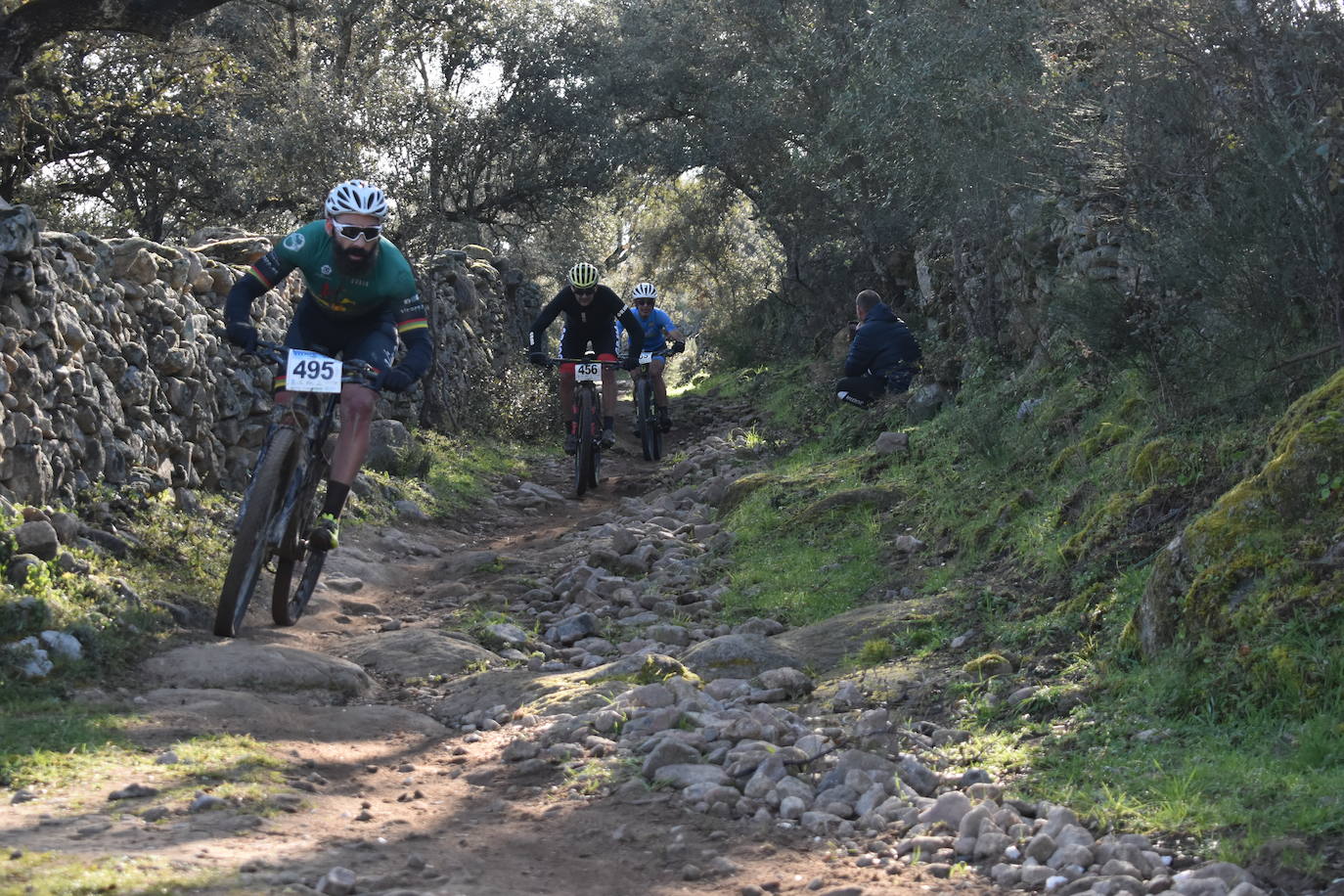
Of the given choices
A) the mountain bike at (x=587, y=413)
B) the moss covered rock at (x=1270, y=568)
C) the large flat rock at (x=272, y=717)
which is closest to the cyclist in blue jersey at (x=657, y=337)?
the mountain bike at (x=587, y=413)

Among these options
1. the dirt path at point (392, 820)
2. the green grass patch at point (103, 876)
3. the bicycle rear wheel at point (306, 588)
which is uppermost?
the bicycle rear wheel at point (306, 588)

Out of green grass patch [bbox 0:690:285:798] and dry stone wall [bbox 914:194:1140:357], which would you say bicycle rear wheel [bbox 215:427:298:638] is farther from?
dry stone wall [bbox 914:194:1140:357]

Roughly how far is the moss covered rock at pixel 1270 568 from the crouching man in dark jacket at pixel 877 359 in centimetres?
784

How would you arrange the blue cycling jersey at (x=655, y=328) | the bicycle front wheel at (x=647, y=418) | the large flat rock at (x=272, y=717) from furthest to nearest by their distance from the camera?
the blue cycling jersey at (x=655, y=328) → the bicycle front wheel at (x=647, y=418) → the large flat rock at (x=272, y=717)

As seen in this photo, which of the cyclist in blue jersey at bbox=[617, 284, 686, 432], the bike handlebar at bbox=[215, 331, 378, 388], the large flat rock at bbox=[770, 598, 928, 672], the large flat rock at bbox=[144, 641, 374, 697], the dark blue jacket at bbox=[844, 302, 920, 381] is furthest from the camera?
the cyclist in blue jersey at bbox=[617, 284, 686, 432]

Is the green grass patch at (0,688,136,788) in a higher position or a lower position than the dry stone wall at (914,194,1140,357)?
lower

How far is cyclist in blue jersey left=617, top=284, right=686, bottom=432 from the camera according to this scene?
1470 centimetres

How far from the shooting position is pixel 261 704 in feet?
17.7

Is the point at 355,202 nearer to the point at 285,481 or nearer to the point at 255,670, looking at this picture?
the point at 285,481

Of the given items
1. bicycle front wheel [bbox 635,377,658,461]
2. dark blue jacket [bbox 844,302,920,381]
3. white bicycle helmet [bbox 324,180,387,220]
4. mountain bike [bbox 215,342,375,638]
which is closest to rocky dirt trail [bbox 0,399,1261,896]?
mountain bike [bbox 215,342,375,638]

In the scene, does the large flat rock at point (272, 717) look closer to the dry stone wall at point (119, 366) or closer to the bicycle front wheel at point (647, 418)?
the dry stone wall at point (119, 366)


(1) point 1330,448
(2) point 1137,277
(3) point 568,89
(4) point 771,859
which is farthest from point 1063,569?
(3) point 568,89

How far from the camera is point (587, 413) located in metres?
→ 12.0

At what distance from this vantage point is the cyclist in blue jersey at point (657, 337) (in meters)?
14.7
